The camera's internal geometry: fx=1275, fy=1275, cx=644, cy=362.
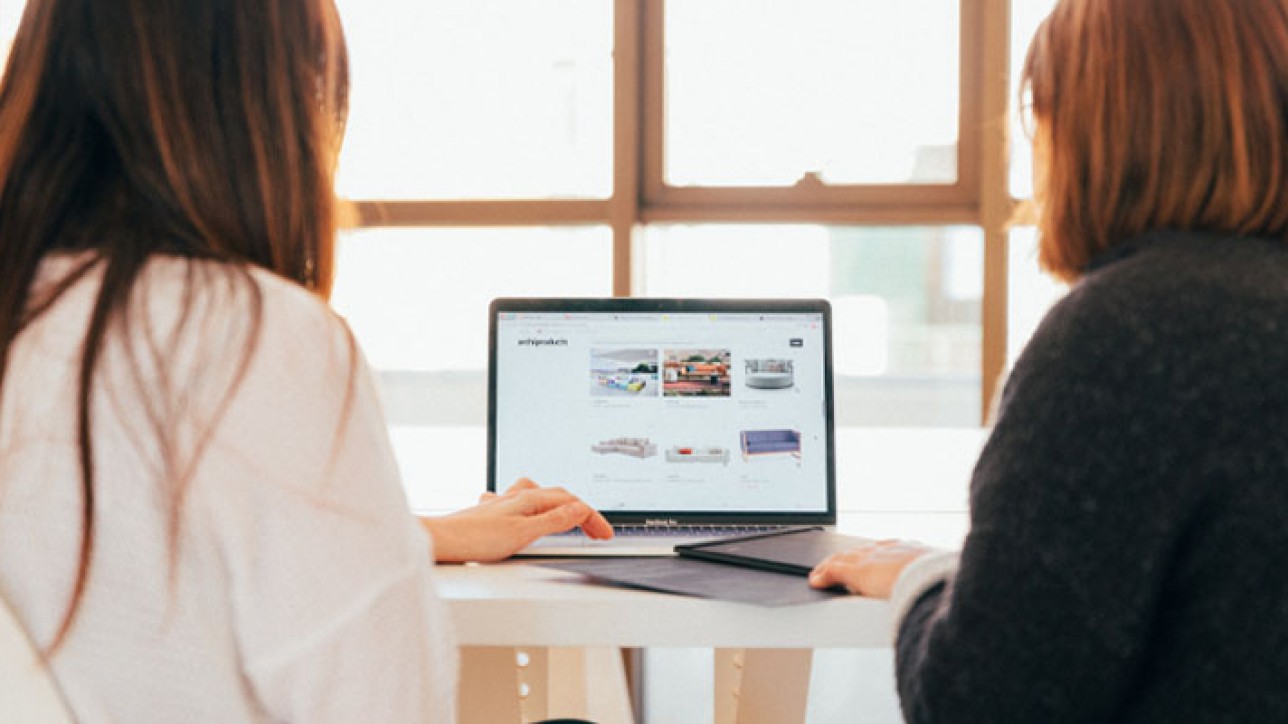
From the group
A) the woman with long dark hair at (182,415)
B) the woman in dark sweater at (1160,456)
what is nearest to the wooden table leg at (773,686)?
the woman in dark sweater at (1160,456)

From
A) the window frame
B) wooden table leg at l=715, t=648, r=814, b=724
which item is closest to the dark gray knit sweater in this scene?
wooden table leg at l=715, t=648, r=814, b=724

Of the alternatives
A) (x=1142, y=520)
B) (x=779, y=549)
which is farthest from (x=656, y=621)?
(x=1142, y=520)

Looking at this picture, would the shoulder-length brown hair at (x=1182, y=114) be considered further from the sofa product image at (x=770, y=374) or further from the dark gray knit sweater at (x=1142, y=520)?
the sofa product image at (x=770, y=374)

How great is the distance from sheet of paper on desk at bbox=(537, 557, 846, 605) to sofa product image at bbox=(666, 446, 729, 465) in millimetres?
210

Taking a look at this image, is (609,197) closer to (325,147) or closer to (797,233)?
(797,233)

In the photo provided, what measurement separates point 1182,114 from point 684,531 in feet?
2.48

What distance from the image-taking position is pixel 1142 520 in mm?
758

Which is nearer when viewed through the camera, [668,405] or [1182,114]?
[1182,114]

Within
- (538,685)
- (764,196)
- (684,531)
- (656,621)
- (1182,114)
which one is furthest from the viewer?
(764,196)

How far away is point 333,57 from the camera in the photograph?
85 cm

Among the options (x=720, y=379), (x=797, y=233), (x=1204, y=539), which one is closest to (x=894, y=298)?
(x=797, y=233)

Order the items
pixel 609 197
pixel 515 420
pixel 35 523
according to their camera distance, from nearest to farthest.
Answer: pixel 35 523, pixel 515 420, pixel 609 197

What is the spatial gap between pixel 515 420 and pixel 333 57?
69 centimetres

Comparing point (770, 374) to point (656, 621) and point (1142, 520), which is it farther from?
point (1142, 520)
